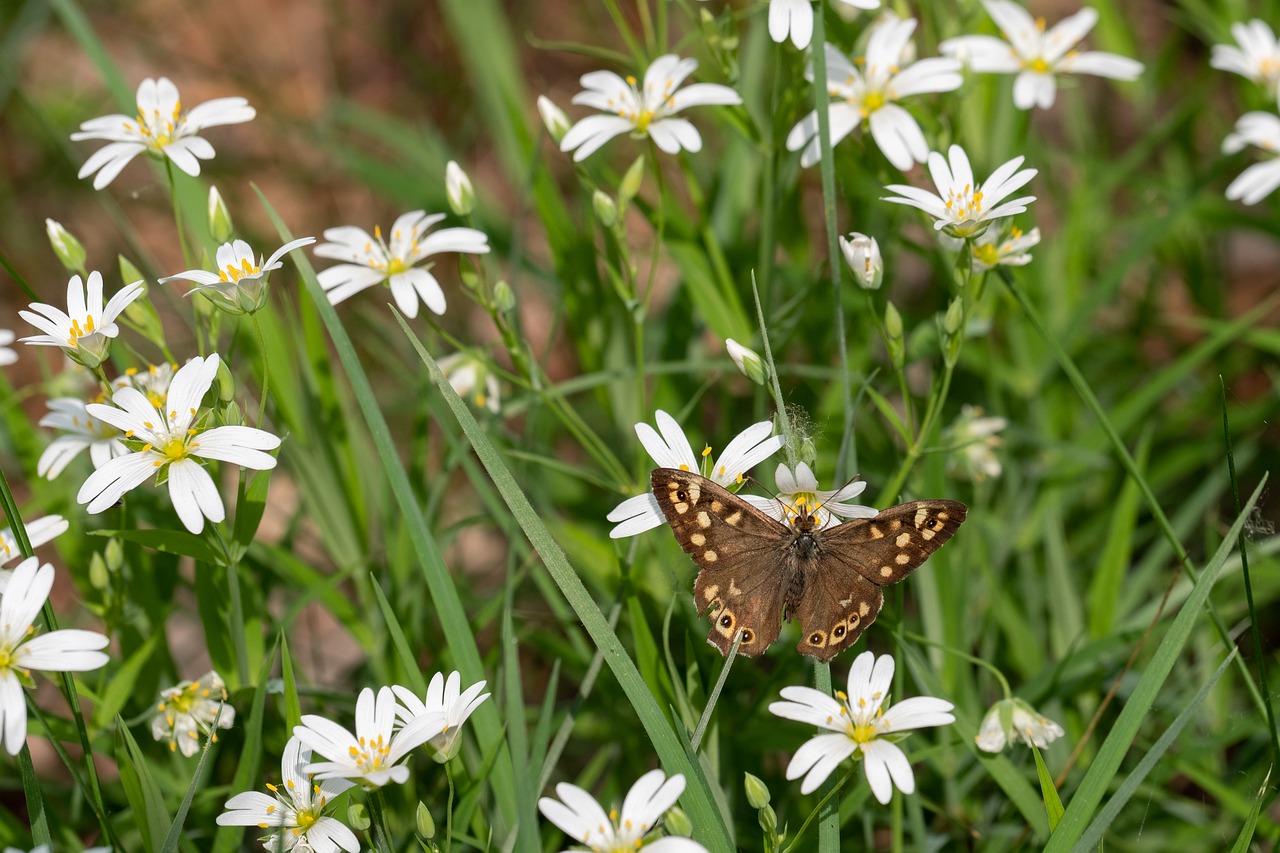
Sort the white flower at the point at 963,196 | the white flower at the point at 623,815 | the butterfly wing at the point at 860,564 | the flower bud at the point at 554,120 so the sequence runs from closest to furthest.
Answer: the white flower at the point at 623,815 → the butterfly wing at the point at 860,564 → the white flower at the point at 963,196 → the flower bud at the point at 554,120

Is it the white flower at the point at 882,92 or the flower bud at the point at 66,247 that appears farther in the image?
the white flower at the point at 882,92

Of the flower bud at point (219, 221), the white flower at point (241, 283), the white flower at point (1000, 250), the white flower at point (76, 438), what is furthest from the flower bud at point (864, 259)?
the white flower at point (76, 438)

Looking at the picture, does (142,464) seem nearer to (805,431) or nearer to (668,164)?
(805,431)

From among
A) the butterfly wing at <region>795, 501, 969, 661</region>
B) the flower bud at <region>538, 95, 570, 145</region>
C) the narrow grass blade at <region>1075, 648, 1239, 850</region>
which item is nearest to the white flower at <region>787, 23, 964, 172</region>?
the flower bud at <region>538, 95, 570, 145</region>

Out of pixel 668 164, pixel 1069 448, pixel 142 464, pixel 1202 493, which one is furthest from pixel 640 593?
pixel 668 164

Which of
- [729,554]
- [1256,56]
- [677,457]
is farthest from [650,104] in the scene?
[1256,56]

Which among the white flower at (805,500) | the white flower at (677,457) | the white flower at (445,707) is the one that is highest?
the white flower at (677,457)

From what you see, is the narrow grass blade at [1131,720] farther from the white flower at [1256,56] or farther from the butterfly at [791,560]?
the white flower at [1256,56]

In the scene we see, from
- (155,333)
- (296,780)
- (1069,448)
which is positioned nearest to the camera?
(296,780)
